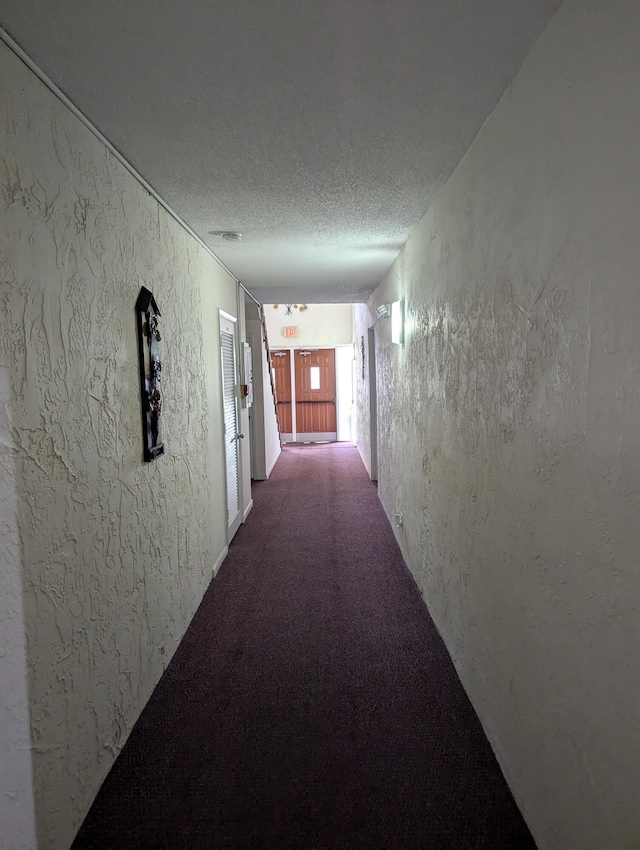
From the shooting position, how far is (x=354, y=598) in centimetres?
296

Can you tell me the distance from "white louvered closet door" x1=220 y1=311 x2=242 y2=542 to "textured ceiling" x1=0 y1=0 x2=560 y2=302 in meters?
1.71

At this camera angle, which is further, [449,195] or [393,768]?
[449,195]

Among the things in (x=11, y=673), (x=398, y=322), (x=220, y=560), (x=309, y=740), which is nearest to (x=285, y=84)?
(x=11, y=673)

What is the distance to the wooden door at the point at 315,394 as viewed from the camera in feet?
30.2

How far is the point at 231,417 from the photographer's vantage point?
4.25 meters

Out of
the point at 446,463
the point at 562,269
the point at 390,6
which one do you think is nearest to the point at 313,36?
the point at 390,6

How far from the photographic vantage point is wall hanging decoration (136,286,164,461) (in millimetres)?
1987

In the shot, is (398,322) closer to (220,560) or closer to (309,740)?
(220,560)

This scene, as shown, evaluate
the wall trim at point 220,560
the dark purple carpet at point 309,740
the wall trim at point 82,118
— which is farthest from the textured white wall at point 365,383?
the wall trim at point 82,118

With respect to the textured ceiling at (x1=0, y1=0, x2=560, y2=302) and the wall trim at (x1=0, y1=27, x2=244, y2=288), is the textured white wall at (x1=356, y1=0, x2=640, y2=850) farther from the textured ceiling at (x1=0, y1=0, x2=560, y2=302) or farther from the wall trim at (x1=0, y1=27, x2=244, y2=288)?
the wall trim at (x1=0, y1=27, x2=244, y2=288)

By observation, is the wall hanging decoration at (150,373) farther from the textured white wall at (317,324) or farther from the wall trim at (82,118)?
the textured white wall at (317,324)

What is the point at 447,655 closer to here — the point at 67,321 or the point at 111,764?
the point at 111,764

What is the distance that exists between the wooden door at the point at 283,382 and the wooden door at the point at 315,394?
0.49ft

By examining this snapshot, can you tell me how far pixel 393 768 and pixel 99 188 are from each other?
2149 mm
